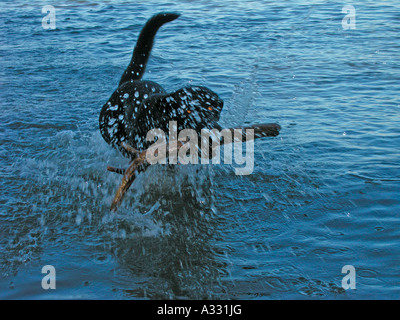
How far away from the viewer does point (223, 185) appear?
4.56 meters

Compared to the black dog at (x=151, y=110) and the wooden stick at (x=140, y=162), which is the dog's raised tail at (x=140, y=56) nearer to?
the black dog at (x=151, y=110)

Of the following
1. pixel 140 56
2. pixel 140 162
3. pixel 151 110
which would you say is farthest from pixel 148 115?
pixel 140 56

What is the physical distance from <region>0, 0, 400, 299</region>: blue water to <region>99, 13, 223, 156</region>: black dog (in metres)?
0.44

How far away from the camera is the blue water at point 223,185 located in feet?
10.8

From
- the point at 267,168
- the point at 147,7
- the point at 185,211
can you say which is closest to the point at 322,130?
the point at 267,168

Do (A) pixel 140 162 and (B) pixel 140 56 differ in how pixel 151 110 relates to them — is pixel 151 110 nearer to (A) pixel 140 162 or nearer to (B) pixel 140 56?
(A) pixel 140 162

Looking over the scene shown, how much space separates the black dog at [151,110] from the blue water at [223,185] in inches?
17.4

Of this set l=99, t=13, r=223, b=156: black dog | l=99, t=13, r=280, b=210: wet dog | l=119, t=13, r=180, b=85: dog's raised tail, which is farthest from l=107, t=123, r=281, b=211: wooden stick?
l=119, t=13, r=180, b=85: dog's raised tail

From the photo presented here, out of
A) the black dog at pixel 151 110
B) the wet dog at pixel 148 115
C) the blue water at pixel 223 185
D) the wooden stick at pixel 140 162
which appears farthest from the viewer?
the black dog at pixel 151 110

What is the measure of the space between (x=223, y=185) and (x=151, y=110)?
997mm

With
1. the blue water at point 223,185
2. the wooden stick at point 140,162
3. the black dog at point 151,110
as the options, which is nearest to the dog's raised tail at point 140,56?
the black dog at point 151,110

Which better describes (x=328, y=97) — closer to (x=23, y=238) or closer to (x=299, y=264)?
(x=299, y=264)

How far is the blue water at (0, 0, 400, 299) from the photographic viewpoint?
328cm

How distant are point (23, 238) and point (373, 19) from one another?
850 cm
